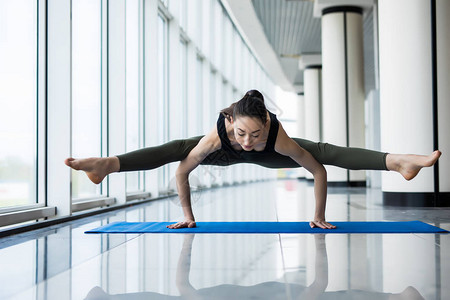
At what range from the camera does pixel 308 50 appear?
622 inches

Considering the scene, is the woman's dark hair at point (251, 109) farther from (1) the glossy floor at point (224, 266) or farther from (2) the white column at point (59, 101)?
(2) the white column at point (59, 101)

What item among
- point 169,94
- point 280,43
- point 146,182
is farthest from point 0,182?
point 280,43

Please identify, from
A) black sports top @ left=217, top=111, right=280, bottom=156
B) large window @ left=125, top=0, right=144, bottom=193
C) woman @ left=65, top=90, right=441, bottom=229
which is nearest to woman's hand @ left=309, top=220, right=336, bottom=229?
woman @ left=65, top=90, right=441, bottom=229

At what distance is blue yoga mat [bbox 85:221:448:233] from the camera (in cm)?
301

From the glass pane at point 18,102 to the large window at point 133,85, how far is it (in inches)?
96.9

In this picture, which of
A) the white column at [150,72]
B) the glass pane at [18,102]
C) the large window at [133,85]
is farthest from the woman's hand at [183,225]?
the white column at [150,72]

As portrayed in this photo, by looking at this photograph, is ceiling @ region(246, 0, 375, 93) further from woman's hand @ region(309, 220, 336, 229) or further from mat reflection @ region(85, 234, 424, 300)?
mat reflection @ region(85, 234, 424, 300)

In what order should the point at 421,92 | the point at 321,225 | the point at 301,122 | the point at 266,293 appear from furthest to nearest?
the point at 301,122
the point at 421,92
the point at 321,225
the point at 266,293

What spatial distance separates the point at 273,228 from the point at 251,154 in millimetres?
603

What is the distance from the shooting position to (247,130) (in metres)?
2.51

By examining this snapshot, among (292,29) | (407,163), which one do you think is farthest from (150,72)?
(292,29)

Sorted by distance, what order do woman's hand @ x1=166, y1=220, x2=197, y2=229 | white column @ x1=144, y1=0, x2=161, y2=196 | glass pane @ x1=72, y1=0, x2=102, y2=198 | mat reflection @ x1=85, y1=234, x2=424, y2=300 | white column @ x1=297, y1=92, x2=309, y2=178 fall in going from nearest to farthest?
mat reflection @ x1=85, y1=234, x2=424, y2=300
woman's hand @ x1=166, y1=220, x2=197, y2=229
glass pane @ x1=72, y1=0, x2=102, y2=198
white column @ x1=144, y1=0, x2=161, y2=196
white column @ x1=297, y1=92, x2=309, y2=178

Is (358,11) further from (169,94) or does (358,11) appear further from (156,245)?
(156,245)

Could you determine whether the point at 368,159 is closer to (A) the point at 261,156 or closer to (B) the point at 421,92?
(A) the point at 261,156
